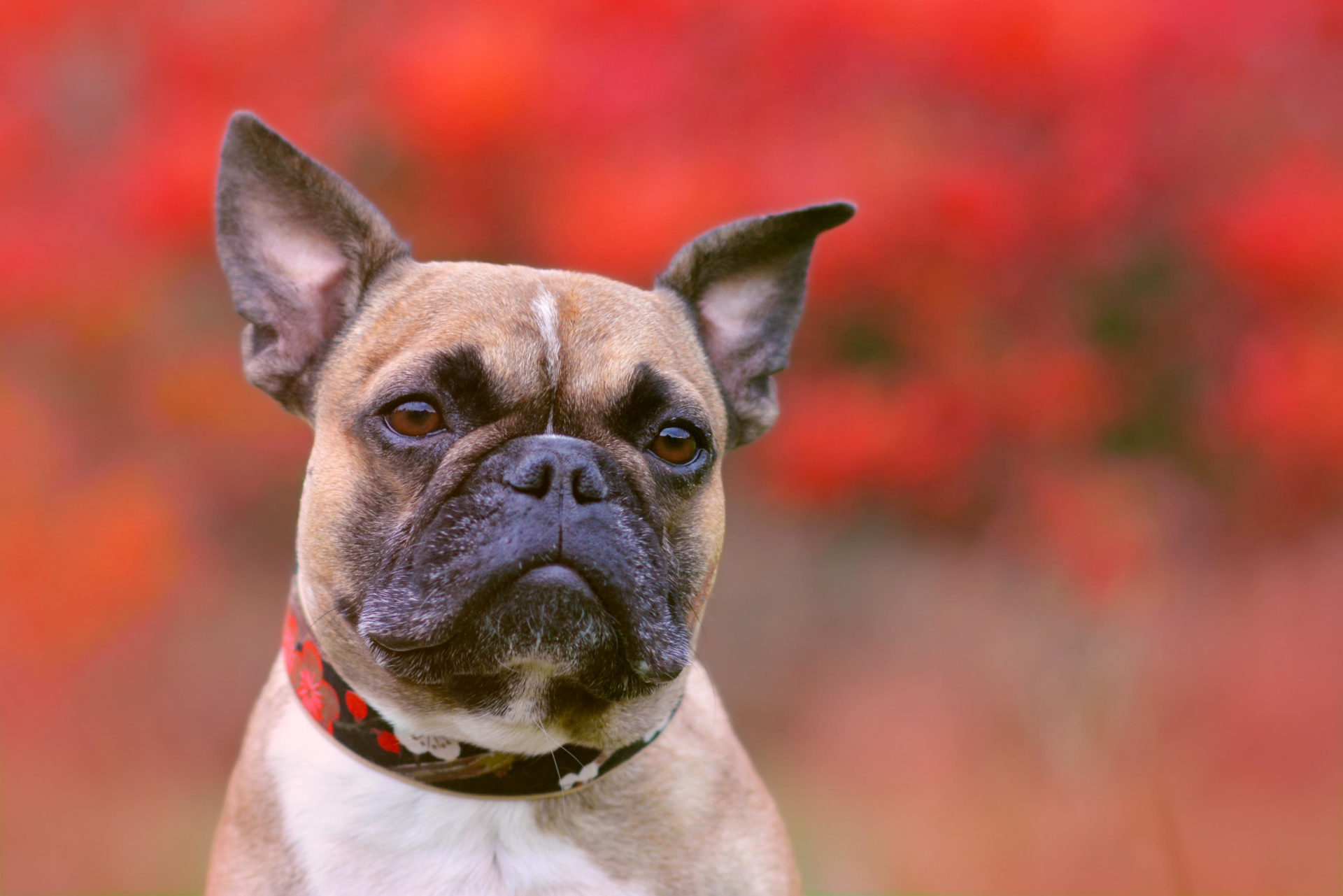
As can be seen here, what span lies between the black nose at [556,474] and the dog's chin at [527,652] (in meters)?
0.19

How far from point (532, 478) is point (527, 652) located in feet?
1.40

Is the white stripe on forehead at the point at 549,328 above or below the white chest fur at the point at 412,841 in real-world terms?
above

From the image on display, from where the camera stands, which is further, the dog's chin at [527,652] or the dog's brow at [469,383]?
the dog's brow at [469,383]

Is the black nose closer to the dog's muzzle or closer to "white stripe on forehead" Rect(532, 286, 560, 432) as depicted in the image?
the dog's muzzle

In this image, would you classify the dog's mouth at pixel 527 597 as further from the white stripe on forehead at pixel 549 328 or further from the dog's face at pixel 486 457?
the white stripe on forehead at pixel 549 328

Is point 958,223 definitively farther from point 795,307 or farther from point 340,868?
point 340,868

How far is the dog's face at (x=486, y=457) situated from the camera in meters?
3.54

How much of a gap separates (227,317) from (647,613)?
5.38m

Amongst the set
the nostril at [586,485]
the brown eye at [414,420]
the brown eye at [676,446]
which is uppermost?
the brown eye at [414,420]

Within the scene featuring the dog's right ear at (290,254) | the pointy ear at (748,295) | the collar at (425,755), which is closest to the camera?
the collar at (425,755)

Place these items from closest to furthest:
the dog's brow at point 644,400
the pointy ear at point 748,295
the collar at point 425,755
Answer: the collar at point 425,755, the dog's brow at point 644,400, the pointy ear at point 748,295

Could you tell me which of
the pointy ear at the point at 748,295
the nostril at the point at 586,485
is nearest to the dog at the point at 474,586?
the nostril at the point at 586,485

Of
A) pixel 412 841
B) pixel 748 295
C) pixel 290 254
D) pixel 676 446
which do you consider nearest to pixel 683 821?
pixel 412 841

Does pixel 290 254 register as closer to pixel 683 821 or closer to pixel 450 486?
pixel 450 486
